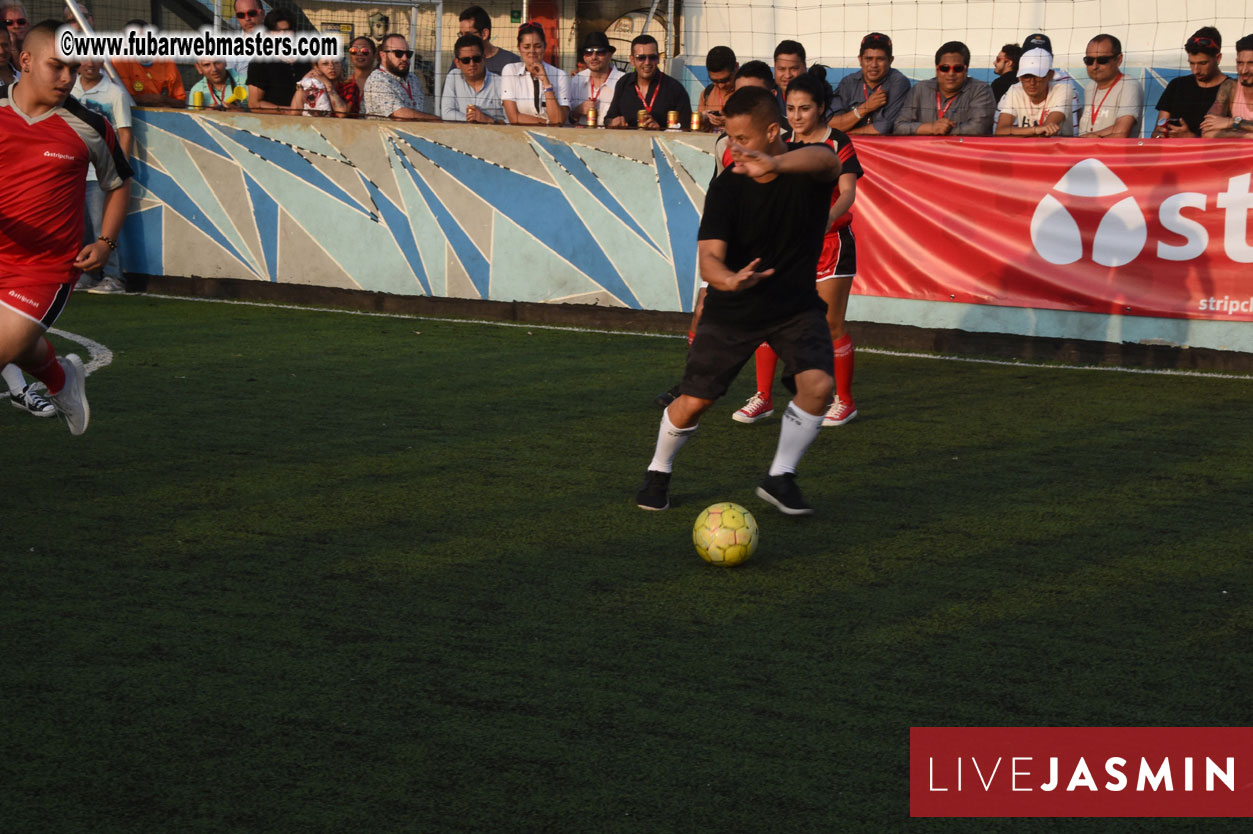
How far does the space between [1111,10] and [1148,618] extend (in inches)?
568

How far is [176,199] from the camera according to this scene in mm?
13789

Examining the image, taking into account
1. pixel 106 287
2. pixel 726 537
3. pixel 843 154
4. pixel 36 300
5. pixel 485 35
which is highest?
pixel 485 35

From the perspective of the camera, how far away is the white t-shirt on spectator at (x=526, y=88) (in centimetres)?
1282

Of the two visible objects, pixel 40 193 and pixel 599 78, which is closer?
pixel 40 193

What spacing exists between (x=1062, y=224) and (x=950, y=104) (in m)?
1.42

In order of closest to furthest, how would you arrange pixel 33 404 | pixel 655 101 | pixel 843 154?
pixel 843 154
pixel 33 404
pixel 655 101

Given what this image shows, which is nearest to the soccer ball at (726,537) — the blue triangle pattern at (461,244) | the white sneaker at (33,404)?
the white sneaker at (33,404)

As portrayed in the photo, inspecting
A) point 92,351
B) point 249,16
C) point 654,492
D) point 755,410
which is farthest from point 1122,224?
point 249,16

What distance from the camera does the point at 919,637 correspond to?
4762 mm

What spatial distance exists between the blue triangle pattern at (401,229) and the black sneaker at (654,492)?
6.98 meters

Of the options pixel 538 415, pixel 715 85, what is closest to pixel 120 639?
pixel 538 415

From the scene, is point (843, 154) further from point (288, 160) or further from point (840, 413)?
point (288, 160)

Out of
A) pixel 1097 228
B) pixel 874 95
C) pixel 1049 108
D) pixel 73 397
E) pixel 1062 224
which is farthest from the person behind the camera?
pixel 874 95

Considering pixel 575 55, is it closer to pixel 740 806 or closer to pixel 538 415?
pixel 538 415
